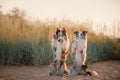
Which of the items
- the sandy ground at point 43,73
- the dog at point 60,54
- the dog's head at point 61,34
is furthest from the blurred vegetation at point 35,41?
the dog's head at point 61,34

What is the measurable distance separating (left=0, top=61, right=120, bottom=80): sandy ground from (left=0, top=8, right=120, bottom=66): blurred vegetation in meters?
0.19

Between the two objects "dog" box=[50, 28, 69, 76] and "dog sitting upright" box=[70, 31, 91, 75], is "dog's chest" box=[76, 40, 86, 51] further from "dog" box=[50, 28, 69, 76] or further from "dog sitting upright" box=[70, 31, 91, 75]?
"dog" box=[50, 28, 69, 76]

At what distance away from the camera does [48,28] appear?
475 cm

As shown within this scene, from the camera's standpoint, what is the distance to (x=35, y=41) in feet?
15.0

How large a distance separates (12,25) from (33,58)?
58cm

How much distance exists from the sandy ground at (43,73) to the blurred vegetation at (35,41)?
7.7 inches

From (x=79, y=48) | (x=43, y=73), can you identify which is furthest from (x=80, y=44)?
(x=43, y=73)

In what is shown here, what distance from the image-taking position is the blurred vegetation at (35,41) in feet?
14.1

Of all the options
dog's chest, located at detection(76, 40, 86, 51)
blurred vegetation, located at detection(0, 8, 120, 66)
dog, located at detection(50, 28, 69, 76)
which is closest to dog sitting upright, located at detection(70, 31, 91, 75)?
dog's chest, located at detection(76, 40, 86, 51)

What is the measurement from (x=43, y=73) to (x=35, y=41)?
0.76 meters

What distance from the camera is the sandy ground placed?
144 inches

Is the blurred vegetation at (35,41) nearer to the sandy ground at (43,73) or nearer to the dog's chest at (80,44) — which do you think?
the sandy ground at (43,73)

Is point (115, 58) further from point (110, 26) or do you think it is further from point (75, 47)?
point (75, 47)

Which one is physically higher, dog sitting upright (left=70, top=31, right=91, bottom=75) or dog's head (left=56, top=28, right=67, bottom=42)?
dog's head (left=56, top=28, right=67, bottom=42)
